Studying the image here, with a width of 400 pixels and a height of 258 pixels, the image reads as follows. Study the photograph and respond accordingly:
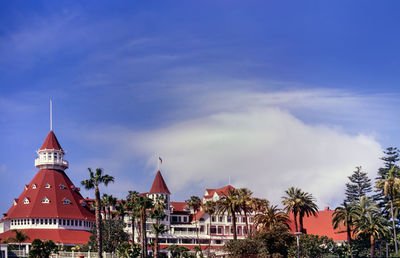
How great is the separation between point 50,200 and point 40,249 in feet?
91.7

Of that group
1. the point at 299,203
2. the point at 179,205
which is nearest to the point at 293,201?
the point at 299,203

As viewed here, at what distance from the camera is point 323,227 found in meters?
111

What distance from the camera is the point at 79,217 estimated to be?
109 m

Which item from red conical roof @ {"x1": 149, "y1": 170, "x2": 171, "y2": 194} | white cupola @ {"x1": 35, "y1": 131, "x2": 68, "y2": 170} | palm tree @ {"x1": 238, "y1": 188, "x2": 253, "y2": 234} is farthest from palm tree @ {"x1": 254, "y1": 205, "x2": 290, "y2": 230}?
white cupola @ {"x1": 35, "y1": 131, "x2": 68, "y2": 170}

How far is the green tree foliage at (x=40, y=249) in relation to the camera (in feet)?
266

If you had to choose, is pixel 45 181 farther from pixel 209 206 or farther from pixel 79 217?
pixel 209 206

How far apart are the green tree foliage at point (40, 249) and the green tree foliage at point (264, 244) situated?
2598cm

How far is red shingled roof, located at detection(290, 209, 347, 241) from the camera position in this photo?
107925 millimetres

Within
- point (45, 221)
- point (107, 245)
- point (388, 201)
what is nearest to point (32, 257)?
point (107, 245)

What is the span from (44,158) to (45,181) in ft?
20.4

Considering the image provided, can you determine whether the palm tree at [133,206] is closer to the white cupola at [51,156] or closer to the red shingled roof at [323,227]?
the white cupola at [51,156]

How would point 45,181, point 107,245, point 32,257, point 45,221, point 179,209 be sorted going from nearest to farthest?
point 32,257 → point 107,245 → point 45,221 → point 45,181 → point 179,209

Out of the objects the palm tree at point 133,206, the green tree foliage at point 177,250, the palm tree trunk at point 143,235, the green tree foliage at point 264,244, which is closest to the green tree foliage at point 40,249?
the palm tree trunk at point 143,235

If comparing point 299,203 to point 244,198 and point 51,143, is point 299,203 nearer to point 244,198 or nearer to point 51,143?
point 244,198
